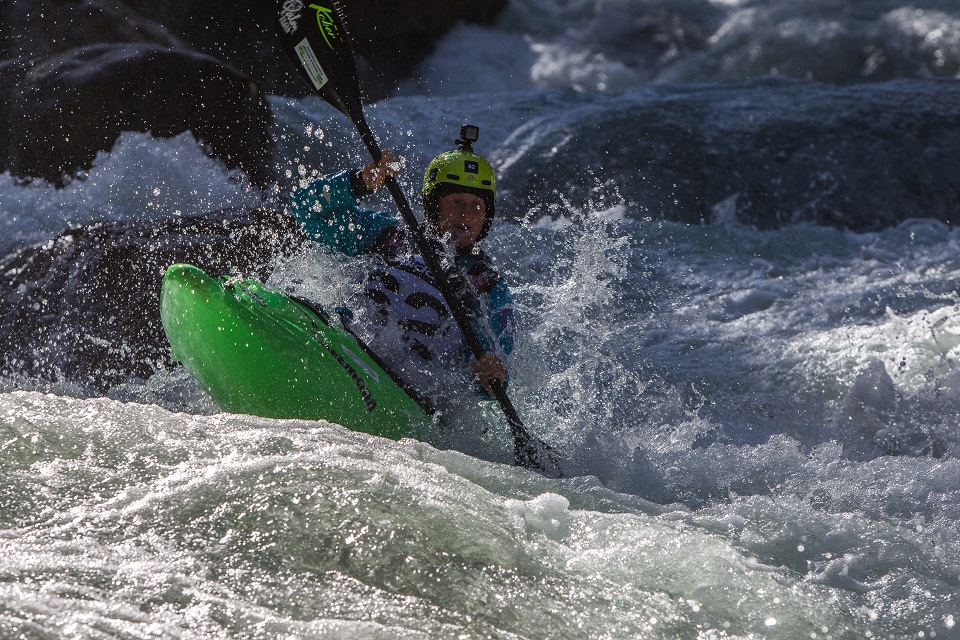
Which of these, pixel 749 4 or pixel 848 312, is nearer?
pixel 848 312

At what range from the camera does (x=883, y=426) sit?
14.4 ft

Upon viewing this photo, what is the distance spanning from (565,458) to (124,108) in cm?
359

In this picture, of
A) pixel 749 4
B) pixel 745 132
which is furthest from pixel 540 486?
pixel 749 4

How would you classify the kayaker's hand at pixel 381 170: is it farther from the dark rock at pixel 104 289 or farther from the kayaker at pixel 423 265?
the dark rock at pixel 104 289

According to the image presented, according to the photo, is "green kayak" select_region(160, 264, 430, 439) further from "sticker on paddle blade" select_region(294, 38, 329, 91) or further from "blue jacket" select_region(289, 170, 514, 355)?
"sticker on paddle blade" select_region(294, 38, 329, 91)

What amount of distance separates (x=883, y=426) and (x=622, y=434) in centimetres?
146

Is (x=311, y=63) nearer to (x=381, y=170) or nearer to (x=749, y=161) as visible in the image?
(x=381, y=170)

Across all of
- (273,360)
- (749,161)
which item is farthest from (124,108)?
(749,161)

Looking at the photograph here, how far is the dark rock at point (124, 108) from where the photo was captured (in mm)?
5363

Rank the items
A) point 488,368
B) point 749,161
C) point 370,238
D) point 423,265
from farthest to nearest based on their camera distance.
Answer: point 749,161 < point 370,238 < point 423,265 < point 488,368

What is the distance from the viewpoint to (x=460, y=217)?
12.5 feet

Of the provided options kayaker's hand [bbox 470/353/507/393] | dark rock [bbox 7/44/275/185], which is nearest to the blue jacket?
kayaker's hand [bbox 470/353/507/393]

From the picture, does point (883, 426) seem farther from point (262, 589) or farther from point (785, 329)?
point (262, 589)

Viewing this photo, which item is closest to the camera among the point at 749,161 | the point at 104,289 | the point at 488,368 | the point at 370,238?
the point at 488,368
